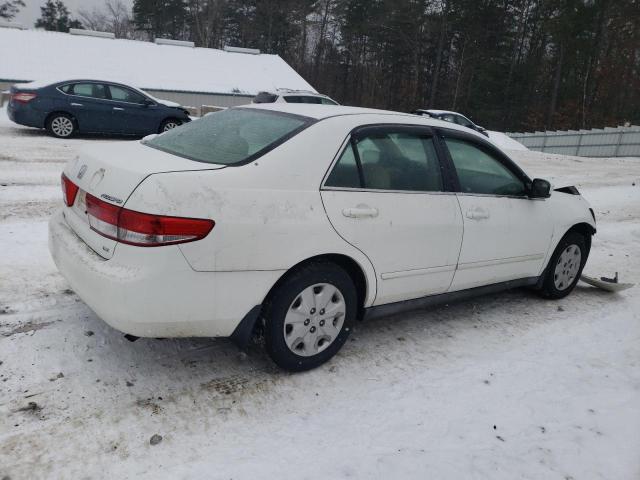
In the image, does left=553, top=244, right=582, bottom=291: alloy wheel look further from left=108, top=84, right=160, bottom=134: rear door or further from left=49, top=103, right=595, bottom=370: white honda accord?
left=108, top=84, right=160, bottom=134: rear door

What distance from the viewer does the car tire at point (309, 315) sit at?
2.98 metres

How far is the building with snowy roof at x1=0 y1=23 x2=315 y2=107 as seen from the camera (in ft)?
85.5

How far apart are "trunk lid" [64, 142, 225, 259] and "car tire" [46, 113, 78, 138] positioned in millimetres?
10268

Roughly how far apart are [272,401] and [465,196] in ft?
6.45

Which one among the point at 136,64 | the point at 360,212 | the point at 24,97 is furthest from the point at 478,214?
the point at 136,64

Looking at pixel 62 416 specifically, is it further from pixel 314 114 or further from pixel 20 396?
pixel 314 114

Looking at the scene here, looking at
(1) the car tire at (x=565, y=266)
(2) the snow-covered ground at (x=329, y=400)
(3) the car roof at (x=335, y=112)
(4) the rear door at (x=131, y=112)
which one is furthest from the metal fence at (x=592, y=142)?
(3) the car roof at (x=335, y=112)

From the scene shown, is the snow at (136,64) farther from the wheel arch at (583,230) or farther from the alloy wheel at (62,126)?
the wheel arch at (583,230)

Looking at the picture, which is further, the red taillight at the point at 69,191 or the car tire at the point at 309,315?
the red taillight at the point at 69,191

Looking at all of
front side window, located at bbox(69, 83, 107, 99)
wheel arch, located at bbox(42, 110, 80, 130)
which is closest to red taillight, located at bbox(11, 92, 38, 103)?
wheel arch, located at bbox(42, 110, 80, 130)

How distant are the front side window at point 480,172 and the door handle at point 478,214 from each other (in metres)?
0.15

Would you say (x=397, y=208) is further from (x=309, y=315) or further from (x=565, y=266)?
(x=565, y=266)

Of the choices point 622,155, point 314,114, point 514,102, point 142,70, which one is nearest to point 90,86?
point 314,114

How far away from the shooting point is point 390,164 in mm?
3492
